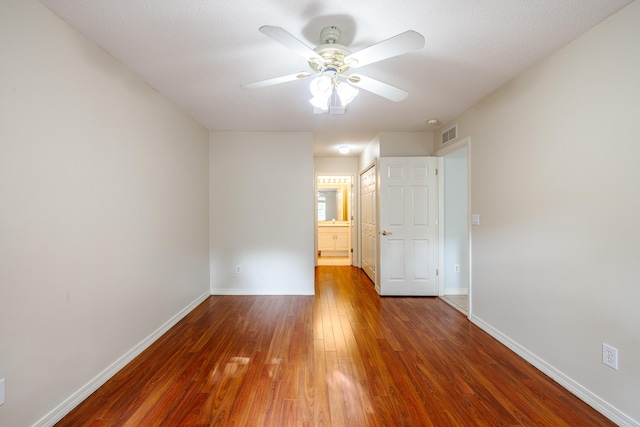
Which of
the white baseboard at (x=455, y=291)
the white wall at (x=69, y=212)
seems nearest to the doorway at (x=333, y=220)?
the white baseboard at (x=455, y=291)

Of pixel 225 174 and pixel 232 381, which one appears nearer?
pixel 232 381

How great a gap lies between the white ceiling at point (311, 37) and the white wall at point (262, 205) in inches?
44.9

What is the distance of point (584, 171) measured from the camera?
188cm

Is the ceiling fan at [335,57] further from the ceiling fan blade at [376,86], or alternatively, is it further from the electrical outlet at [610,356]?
the electrical outlet at [610,356]

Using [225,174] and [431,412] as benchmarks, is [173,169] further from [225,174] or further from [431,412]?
[431,412]

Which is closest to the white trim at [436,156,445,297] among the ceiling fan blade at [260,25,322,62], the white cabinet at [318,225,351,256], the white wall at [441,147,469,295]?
the white wall at [441,147,469,295]

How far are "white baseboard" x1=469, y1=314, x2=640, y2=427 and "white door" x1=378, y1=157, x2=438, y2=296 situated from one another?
4.51 ft

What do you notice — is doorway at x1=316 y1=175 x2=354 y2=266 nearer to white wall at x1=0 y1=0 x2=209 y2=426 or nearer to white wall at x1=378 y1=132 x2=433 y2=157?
white wall at x1=378 y1=132 x2=433 y2=157

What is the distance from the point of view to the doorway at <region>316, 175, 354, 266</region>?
777 centimetres

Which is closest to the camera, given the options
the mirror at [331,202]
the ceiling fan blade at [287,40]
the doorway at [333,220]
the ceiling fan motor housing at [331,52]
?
the ceiling fan blade at [287,40]

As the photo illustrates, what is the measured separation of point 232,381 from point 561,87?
3.18m

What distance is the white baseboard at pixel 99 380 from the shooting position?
5.34 ft

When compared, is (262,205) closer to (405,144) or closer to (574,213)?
(405,144)

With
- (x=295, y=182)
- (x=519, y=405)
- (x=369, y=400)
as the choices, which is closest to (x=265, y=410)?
(x=369, y=400)
